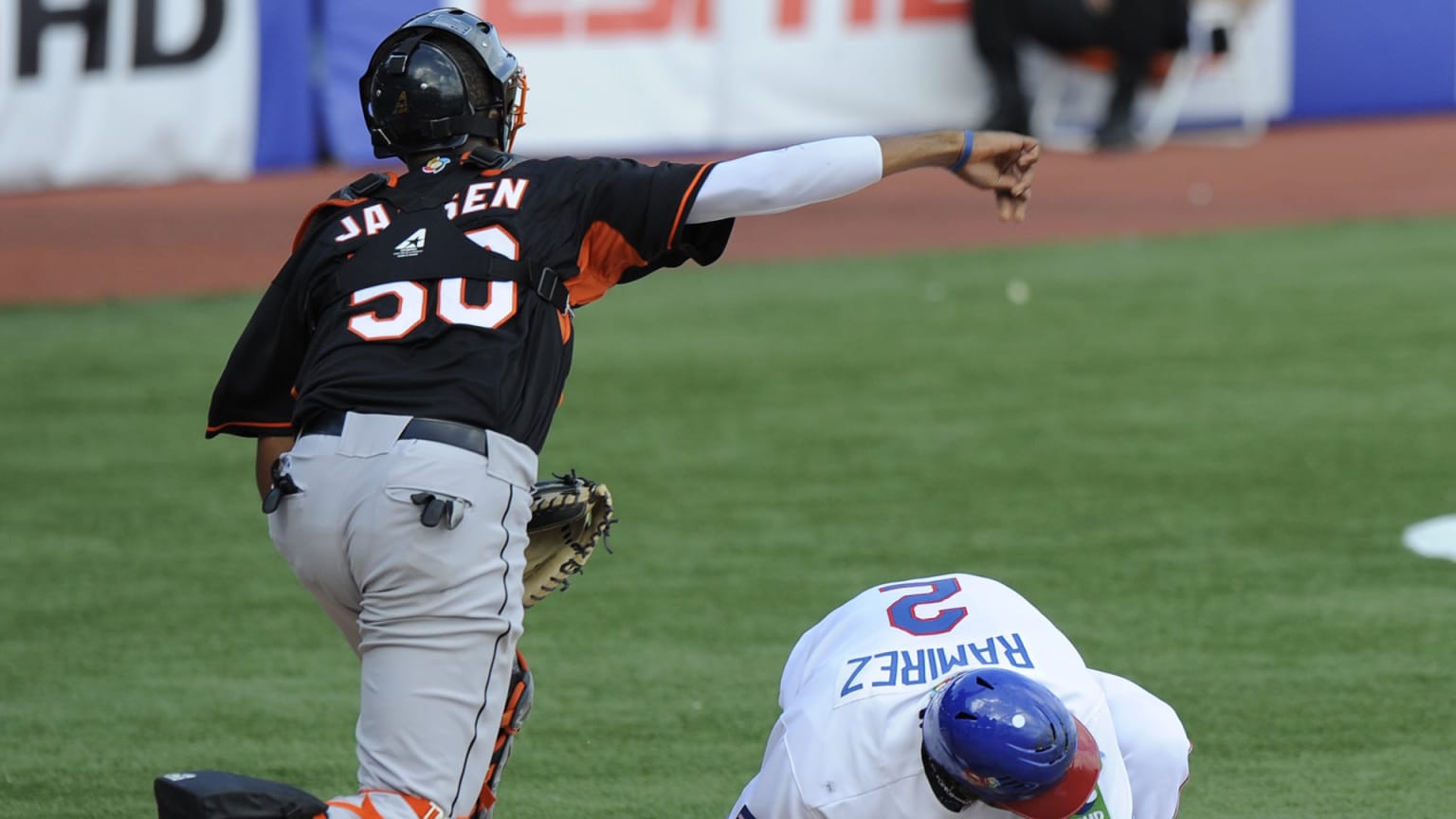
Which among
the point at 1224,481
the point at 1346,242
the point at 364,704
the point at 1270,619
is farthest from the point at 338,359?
the point at 1346,242

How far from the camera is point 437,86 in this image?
12.0 feet

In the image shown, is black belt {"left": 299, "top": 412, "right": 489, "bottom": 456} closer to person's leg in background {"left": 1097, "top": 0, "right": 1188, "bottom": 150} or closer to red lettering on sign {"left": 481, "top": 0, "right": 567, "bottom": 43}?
red lettering on sign {"left": 481, "top": 0, "right": 567, "bottom": 43}

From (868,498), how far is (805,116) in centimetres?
730

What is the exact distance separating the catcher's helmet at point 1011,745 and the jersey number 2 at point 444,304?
3.41 feet

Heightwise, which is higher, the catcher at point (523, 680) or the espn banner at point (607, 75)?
the catcher at point (523, 680)

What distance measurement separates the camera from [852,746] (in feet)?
11.3

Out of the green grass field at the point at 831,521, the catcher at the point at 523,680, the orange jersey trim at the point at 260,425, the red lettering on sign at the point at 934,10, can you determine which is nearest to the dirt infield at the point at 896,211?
the green grass field at the point at 831,521

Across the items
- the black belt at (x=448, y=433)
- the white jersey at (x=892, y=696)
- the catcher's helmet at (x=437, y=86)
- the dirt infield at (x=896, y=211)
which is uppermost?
the catcher's helmet at (x=437, y=86)

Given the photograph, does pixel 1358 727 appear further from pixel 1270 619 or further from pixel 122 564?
pixel 122 564

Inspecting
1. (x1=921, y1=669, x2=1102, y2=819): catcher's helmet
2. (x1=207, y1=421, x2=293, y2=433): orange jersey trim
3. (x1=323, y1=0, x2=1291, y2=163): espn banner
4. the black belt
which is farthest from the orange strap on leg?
(x1=323, y1=0, x2=1291, y2=163): espn banner

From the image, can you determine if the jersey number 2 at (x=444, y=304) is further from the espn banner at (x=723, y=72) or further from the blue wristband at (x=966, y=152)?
the espn banner at (x=723, y=72)

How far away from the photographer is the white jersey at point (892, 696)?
3.41 m

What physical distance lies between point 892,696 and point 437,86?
4.62 ft

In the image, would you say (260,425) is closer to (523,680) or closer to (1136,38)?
(523,680)
